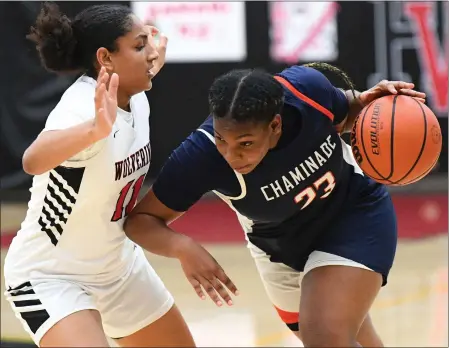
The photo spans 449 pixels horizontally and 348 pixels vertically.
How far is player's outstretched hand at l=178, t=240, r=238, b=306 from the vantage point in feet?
11.5

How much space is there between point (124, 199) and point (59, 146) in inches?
21.0

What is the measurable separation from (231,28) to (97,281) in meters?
6.87

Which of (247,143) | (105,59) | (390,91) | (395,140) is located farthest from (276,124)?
(105,59)

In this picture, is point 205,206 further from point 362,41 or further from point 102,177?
point 102,177

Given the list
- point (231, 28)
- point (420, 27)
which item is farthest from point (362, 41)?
point (231, 28)

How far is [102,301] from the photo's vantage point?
3881 mm

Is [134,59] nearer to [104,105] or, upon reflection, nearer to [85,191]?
[104,105]

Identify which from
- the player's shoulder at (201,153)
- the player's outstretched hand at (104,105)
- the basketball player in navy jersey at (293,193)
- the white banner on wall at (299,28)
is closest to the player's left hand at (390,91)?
the basketball player in navy jersey at (293,193)

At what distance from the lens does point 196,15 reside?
404 inches

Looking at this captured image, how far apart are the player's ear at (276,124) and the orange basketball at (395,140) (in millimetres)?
417

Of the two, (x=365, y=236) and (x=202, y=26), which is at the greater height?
(x=365, y=236)

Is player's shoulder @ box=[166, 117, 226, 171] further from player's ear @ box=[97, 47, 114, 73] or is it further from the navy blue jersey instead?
player's ear @ box=[97, 47, 114, 73]

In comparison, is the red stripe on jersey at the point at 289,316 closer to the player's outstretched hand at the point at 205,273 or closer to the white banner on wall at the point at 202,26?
the player's outstretched hand at the point at 205,273

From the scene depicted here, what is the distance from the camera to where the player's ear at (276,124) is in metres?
3.47
